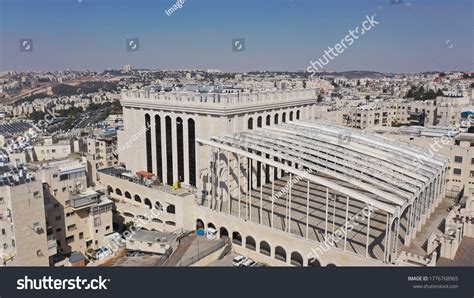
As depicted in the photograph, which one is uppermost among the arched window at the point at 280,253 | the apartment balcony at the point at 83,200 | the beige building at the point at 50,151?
the beige building at the point at 50,151

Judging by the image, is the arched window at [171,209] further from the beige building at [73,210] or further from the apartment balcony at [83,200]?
the apartment balcony at [83,200]

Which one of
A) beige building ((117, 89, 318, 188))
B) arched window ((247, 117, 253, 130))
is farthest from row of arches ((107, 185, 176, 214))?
arched window ((247, 117, 253, 130))

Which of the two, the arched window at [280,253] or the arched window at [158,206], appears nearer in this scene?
the arched window at [280,253]

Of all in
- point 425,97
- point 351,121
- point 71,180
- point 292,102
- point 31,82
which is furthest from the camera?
point 31,82

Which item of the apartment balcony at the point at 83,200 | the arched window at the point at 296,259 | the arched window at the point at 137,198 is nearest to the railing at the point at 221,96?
the arched window at the point at 137,198

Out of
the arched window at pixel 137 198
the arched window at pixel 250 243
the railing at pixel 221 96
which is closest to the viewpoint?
the arched window at pixel 250 243

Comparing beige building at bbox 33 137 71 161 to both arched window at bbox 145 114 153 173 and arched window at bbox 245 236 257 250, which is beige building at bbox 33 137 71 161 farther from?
arched window at bbox 245 236 257 250
